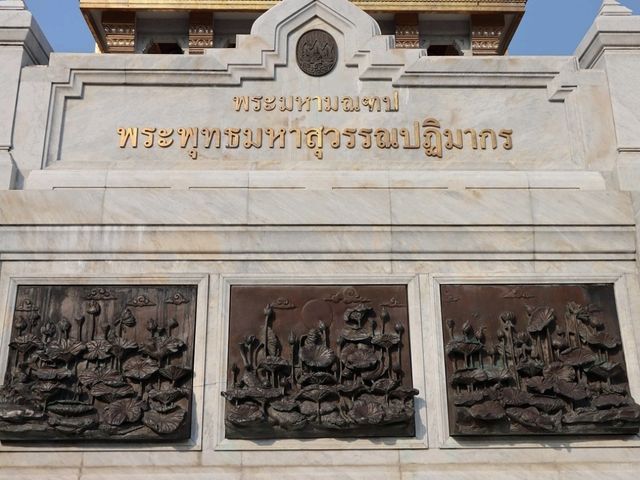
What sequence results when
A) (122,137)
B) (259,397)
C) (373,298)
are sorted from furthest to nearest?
1. (122,137)
2. (373,298)
3. (259,397)

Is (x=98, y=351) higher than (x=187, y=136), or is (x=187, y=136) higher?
(x=187, y=136)

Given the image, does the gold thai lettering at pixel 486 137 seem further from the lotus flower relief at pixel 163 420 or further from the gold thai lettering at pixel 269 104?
the lotus flower relief at pixel 163 420

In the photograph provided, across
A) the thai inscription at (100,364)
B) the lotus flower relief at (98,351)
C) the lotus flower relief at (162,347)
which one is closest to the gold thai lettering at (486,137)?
the thai inscription at (100,364)

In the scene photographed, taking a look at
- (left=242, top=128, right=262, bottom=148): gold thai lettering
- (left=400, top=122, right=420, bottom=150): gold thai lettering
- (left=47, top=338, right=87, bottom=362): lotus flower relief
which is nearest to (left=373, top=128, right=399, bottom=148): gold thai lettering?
(left=400, top=122, right=420, bottom=150): gold thai lettering

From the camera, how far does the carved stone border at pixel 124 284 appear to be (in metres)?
8.91

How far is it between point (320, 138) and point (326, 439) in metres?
4.44

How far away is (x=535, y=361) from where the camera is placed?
9.41 meters

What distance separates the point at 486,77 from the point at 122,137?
5.62 metres

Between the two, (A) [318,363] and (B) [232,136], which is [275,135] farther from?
(A) [318,363]

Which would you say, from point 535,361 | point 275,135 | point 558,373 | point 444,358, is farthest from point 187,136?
point 558,373

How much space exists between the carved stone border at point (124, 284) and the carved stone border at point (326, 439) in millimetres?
192

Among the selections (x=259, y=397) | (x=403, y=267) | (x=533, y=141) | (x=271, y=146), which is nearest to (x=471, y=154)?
(x=533, y=141)

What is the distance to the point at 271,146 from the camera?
11.0 meters

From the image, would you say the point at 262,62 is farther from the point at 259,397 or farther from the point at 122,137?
the point at 259,397
